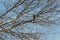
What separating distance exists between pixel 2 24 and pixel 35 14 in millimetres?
1634

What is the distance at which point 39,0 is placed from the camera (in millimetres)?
11250

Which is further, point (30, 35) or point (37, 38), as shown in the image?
point (30, 35)

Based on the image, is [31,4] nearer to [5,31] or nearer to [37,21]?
[37,21]

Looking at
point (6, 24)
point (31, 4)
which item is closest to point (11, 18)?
point (6, 24)

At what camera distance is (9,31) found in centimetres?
1174

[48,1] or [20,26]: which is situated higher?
[48,1]

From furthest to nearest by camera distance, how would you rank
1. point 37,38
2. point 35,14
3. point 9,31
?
point 9,31 → point 35,14 → point 37,38

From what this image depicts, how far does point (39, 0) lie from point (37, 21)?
110cm

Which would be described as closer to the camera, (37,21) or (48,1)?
(48,1)

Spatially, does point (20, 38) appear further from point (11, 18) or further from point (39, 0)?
point (39, 0)

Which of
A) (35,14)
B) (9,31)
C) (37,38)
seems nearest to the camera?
(37,38)

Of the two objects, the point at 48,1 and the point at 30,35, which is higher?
the point at 48,1

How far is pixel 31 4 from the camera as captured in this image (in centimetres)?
1146

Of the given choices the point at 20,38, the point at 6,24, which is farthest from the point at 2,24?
the point at 20,38
